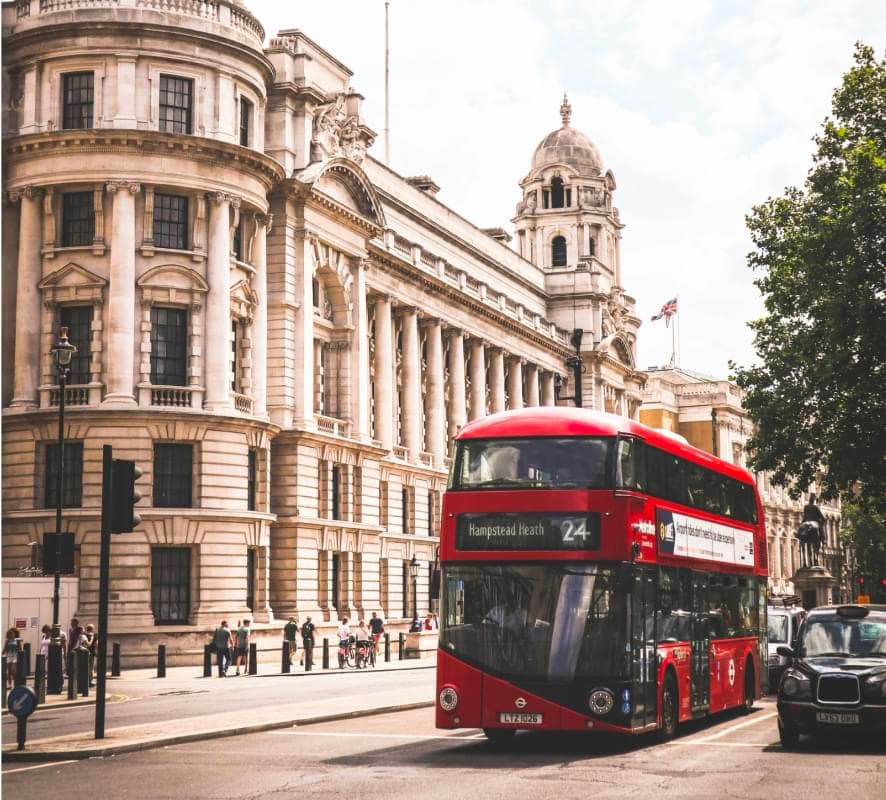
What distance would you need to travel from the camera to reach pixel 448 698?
17312 mm

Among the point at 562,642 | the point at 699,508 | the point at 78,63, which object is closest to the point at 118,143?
the point at 78,63

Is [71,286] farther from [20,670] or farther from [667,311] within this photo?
[667,311]

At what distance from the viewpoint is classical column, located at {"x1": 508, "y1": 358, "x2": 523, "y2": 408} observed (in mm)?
83875

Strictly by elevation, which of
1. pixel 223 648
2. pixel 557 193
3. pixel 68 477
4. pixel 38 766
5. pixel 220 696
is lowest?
pixel 220 696

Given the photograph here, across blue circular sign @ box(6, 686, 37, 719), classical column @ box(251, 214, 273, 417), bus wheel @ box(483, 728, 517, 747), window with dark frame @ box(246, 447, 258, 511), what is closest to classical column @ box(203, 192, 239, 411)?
classical column @ box(251, 214, 273, 417)

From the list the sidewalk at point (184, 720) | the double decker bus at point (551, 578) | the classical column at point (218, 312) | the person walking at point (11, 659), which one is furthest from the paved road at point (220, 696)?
the classical column at point (218, 312)

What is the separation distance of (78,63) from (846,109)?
2413cm

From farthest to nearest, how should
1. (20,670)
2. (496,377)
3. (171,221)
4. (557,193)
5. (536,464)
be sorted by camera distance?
(557,193) → (496,377) → (171,221) → (20,670) → (536,464)

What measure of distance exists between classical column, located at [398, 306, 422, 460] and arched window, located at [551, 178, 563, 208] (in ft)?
119

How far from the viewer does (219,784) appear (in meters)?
14.4

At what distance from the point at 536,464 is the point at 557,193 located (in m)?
87.1

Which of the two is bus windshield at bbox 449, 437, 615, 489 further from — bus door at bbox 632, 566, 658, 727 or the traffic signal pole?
the traffic signal pole

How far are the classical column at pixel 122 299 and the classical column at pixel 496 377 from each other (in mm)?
38252

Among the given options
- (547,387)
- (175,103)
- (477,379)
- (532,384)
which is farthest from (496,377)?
(175,103)
